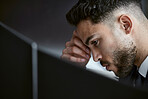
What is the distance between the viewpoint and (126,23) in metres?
1.02

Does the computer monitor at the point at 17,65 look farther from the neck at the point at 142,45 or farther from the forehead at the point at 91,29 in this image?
the neck at the point at 142,45

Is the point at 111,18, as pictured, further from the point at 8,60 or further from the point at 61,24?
the point at 8,60

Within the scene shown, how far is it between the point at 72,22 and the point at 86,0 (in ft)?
0.49

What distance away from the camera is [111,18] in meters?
1.03

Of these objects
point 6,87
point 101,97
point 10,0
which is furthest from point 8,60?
point 10,0

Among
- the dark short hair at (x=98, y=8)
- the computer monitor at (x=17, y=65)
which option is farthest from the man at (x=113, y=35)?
the computer monitor at (x=17, y=65)

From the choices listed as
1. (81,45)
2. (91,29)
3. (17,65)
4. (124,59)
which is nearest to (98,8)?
(91,29)

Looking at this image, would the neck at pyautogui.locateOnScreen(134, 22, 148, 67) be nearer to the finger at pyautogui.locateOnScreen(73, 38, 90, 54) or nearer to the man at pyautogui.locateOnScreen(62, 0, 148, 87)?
the man at pyautogui.locateOnScreen(62, 0, 148, 87)

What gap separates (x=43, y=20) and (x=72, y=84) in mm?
1217

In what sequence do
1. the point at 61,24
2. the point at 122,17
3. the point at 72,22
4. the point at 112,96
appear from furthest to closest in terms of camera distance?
the point at 61,24 < the point at 72,22 < the point at 122,17 < the point at 112,96

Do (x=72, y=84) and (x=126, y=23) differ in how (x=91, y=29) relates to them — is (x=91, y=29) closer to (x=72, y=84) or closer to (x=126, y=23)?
(x=126, y=23)

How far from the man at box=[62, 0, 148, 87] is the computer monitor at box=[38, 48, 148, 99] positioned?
74 centimetres

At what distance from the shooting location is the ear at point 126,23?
3.30 ft

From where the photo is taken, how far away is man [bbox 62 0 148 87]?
1.03 metres
